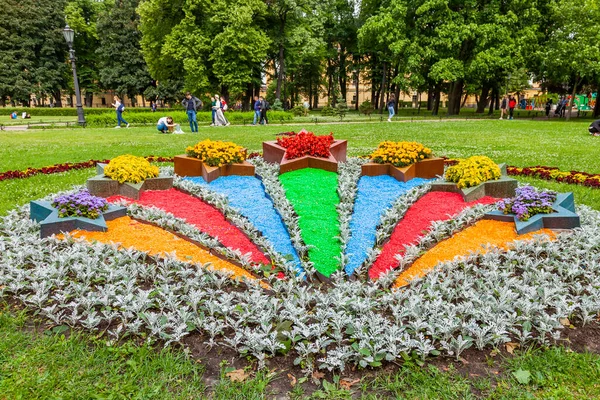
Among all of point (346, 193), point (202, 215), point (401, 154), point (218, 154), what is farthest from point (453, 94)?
point (202, 215)

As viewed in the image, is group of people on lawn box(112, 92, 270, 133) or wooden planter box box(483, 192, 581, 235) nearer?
wooden planter box box(483, 192, 581, 235)

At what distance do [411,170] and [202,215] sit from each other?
4.59 metres

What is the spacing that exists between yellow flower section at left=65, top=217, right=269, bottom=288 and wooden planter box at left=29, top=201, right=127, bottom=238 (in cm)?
9

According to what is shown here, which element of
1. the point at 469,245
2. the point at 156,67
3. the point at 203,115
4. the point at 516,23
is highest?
the point at 516,23

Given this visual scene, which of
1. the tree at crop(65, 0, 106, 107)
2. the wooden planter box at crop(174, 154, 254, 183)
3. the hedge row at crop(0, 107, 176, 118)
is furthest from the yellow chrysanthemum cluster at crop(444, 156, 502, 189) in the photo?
the tree at crop(65, 0, 106, 107)

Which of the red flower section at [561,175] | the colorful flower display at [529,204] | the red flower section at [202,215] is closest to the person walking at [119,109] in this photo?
the red flower section at [202,215]

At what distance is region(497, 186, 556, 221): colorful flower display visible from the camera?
5.43m

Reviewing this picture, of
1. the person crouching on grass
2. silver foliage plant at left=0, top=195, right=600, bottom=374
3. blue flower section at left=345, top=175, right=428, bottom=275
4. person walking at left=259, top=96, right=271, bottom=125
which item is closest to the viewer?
silver foliage plant at left=0, top=195, right=600, bottom=374

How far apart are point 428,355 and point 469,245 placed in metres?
2.35

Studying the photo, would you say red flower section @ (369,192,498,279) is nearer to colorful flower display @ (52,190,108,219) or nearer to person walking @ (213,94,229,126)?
colorful flower display @ (52,190,108,219)

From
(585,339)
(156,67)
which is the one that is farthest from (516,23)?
(585,339)

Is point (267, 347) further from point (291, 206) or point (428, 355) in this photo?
point (291, 206)

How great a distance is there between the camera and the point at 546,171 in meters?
9.53

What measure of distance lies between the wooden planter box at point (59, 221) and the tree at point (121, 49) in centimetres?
4700
